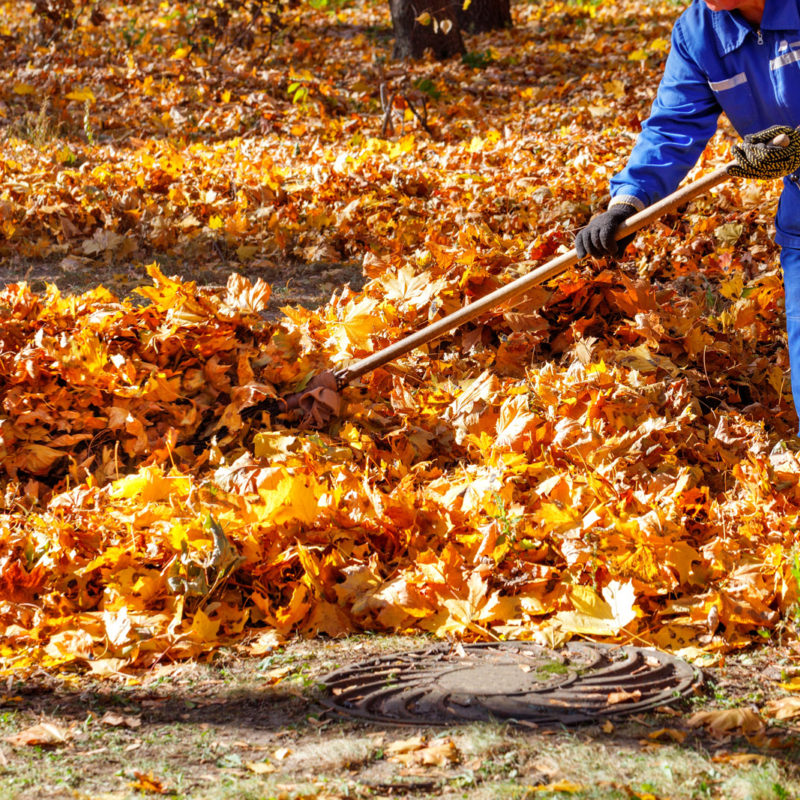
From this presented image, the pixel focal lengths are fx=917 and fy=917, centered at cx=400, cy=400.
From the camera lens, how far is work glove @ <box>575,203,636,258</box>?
341cm

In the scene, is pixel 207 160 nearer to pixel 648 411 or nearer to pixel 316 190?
pixel 316 190

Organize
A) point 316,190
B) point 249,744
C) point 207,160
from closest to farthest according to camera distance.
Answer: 1. point 249,744
2. point 316,190
3. point 207,160

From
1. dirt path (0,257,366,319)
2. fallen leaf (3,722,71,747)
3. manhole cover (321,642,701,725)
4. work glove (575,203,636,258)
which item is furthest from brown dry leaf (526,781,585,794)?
dirt path (0,257,366,319)

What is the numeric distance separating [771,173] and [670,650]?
160 centimetres

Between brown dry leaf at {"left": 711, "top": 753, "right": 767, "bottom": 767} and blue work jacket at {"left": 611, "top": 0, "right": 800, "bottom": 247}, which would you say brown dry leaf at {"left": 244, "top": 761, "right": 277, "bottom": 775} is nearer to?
brown dry leaf at {"left": 711, "top": 753, "right": 767, "bottom": 767}

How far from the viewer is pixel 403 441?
151 inches

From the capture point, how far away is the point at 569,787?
6.35 ft

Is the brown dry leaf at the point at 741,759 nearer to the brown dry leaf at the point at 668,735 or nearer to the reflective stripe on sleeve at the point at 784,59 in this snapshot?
the brown dry leaf at the point at 668,735

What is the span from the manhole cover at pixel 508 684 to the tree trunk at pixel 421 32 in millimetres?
11195

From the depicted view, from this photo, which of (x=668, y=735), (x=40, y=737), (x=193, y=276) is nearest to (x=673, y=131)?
(x=668, y=735)

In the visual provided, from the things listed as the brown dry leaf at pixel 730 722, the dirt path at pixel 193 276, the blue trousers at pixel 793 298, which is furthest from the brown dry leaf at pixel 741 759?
the dirt path at pixel 193 276

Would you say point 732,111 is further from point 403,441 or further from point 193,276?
point 193,276

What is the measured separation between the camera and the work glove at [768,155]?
2990 mm

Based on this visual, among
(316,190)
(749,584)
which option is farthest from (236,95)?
(749,584)
